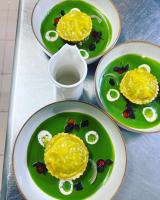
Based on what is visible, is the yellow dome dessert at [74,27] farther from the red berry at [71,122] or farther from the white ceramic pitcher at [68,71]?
the red berry at [71,122]

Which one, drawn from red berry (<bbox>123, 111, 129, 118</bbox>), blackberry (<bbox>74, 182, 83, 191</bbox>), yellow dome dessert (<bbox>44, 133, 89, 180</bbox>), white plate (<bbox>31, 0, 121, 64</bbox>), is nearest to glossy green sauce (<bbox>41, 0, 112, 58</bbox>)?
white plate (<bbox>31, 0, 121, 64</bbox>)

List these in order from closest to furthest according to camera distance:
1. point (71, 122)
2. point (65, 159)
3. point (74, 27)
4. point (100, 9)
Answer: point (65, 159), point (71, 122), point (74, 27), point (100, 9)

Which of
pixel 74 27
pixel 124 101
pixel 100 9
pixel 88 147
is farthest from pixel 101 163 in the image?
pixel 100 9

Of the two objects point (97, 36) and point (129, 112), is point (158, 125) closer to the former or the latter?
point (129, 112)

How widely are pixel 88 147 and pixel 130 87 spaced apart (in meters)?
0.30

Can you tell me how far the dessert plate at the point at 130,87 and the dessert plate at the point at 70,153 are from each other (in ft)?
0.28

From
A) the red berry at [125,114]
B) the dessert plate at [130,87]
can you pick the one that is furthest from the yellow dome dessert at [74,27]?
the red berry at [125,114]

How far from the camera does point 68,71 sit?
1.26 meters

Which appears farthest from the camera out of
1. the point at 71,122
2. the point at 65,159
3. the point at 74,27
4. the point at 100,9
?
the point at 100,9

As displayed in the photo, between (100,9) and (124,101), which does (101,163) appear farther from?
(100,9)

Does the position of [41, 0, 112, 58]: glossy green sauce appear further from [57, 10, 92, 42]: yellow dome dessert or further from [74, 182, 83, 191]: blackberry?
[74, 182, 83, 191]: blackberry

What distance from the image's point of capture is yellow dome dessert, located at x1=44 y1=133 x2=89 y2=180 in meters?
1.18

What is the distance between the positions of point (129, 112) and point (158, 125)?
0.13 m

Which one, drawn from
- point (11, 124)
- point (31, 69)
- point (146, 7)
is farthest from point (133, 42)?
point (11, 124)
